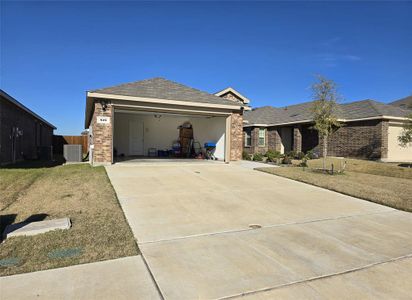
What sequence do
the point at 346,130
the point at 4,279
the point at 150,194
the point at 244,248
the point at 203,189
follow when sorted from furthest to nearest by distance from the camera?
1. the point at 346,130
2. the point at 203,189
3. the point at 150,194
4. the point at 244,248
5. the point at 4,279

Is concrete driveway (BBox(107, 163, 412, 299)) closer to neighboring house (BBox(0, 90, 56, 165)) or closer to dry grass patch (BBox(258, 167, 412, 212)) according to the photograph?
dry grass patch (BBox(258, 167, 412, 212))

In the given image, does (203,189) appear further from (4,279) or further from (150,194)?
(4,279)

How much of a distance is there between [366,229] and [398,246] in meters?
0.85

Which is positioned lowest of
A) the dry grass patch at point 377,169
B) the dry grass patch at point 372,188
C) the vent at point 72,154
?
the dry grass patch at point 372,188

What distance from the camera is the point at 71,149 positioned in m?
16.5

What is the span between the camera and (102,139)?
42.7 feet

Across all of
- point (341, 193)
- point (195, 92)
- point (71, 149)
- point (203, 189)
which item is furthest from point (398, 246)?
point (71, 149)

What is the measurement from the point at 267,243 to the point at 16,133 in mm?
16176

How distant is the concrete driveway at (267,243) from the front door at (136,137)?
39.4 ft

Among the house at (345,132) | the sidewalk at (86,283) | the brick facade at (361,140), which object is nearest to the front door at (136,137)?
the house at (345,132)

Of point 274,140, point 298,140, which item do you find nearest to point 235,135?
point 298,140

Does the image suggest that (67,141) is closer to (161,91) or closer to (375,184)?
(161,91)

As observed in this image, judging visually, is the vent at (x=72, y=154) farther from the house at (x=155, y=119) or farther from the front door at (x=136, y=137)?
the front door at (x=136, y=137)

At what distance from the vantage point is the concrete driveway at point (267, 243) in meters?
3.28
